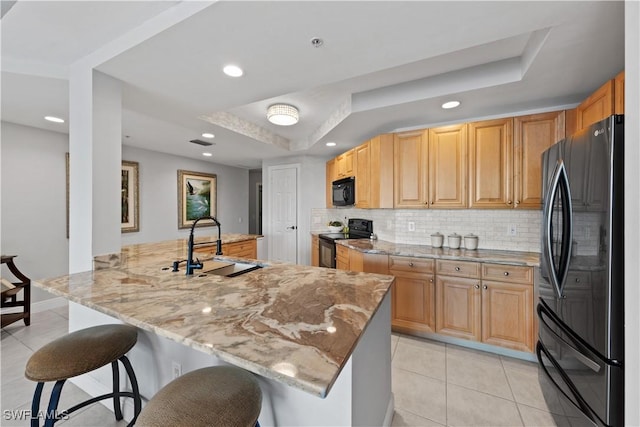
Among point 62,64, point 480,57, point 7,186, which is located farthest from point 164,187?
point 480,57

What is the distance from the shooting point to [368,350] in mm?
1194

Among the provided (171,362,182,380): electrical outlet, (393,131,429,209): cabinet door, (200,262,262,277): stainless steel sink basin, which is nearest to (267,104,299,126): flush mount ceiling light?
(393,131,429,209): cabinet door

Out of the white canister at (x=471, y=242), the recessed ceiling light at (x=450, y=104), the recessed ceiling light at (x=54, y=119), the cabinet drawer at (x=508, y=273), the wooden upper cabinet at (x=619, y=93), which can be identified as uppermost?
the recessed ceiling light at (x=54, y=119)

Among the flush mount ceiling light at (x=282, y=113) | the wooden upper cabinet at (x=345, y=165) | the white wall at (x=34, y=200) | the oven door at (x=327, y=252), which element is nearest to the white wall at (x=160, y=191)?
the white wall at (x=34, y=200)

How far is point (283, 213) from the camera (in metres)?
5.26

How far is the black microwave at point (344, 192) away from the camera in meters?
3.80

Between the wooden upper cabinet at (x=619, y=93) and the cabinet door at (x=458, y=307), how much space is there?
154cm

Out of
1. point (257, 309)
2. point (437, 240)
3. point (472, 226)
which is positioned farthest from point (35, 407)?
point (472, 226)

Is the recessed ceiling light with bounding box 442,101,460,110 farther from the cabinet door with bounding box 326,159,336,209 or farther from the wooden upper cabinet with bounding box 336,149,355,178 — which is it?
the cabinet door with bounding box 326,159,336,209

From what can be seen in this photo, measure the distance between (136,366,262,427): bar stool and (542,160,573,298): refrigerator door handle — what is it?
5.79 ft

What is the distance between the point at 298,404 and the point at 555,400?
1565 millimetres

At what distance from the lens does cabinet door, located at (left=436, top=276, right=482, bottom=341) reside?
7.73 ft

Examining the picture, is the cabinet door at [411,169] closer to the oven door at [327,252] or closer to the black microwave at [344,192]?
the black microwave at [344,192]

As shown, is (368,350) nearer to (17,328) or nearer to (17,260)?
(17,328)
